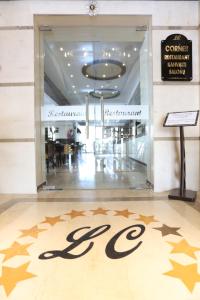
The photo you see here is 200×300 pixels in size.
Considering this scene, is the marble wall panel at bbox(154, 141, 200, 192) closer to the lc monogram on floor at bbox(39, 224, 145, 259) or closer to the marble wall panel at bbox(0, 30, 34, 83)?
the lc monogram on floor at bbox(39, 224, 145, 259)

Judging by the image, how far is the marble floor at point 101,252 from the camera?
137cm

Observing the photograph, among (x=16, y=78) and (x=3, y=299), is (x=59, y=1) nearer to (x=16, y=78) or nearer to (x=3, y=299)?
(x=16, y=78)

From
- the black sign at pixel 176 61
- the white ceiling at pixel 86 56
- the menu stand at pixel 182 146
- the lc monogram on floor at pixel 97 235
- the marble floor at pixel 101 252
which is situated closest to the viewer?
the marble floor at pixel 101 252

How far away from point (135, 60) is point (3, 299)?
5.37 m

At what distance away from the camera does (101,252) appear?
1.84 meters

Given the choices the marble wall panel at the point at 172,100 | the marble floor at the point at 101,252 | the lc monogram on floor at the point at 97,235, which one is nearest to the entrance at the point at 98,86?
the marble wall panel at the point at 172,100

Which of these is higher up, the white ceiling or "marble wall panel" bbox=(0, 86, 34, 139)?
the white ceiling

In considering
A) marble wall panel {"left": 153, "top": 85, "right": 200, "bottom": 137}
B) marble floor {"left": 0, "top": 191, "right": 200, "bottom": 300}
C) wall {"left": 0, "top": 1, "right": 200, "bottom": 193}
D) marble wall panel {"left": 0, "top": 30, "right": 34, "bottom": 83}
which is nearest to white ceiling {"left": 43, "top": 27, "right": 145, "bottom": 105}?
wall {"left": 0, "top": 1, "right": 200, "bottom": 193}

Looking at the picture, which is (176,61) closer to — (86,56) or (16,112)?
(86,56)

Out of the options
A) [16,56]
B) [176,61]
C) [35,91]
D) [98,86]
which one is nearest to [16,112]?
[35,91]

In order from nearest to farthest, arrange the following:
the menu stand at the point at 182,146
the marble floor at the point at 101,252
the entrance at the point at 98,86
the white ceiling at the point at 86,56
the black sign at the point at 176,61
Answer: the marble floor at the point at 101,252
the menu stand at the point at 182,146
the black sign at the point at 176,61
the entrance at the point at 98,86
the white ceiling at the point at 86,56

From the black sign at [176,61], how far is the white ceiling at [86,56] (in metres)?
0.69

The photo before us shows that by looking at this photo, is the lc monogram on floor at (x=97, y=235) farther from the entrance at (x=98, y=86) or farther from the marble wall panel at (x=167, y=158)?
the entrance at (x=98, y=86)

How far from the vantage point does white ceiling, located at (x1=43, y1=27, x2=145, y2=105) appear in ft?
15.4
